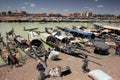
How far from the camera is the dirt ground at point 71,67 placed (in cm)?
1244

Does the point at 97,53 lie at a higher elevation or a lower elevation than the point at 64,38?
lower

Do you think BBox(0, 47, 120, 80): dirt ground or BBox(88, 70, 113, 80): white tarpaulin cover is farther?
BBox(0, 47, 120, 80): dirt ground

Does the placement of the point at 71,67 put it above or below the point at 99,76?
below

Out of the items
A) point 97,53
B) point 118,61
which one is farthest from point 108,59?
point 97,53

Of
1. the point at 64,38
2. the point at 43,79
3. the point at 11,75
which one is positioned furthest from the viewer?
the point at 64,38

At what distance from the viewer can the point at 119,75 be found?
12.9 m

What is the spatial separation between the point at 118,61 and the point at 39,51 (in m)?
10.0

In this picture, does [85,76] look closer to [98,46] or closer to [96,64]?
[96,64]

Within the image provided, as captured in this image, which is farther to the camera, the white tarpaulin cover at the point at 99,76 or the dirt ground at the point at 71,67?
the dirt ground at the point at 71,67

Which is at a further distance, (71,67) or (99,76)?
(71,67)

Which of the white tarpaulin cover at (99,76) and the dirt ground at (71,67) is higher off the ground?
the white tarpaulin cover at (99,76)

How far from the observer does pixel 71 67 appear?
14562 millimetres

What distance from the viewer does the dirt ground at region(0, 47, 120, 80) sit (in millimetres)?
12438

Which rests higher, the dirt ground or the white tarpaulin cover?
the white tarpaulin cover
